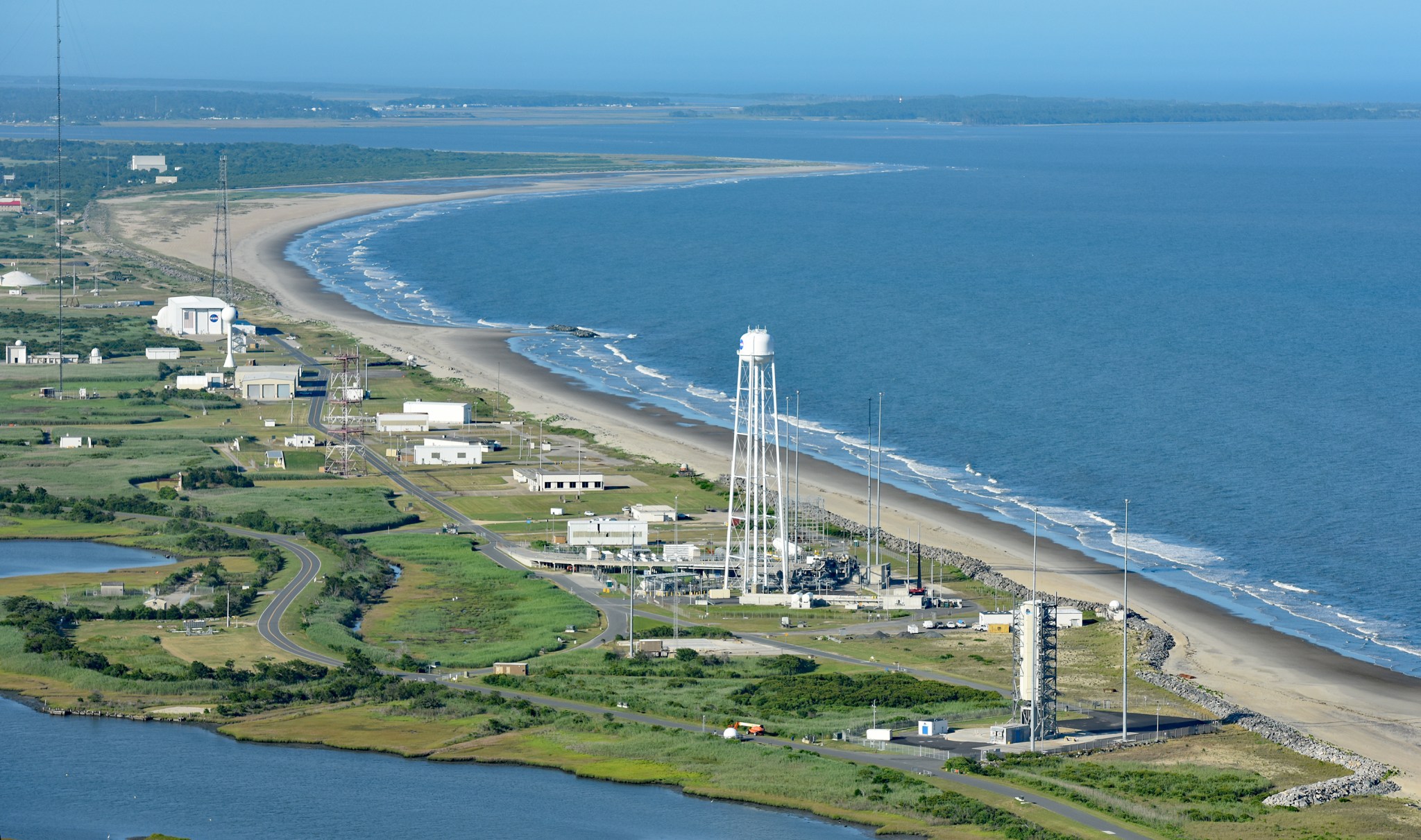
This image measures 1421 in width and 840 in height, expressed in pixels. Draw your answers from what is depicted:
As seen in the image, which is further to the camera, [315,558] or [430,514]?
[430,514]

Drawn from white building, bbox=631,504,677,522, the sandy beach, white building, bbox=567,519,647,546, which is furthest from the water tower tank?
the sandy beach

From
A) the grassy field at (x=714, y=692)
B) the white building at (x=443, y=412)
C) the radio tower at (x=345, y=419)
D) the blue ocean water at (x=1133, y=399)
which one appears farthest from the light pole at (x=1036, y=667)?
the white building at (x=443, y=412)

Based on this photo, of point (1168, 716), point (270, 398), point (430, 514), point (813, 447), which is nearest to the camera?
point (1168, 716)

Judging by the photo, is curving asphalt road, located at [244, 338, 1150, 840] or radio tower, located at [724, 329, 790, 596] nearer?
curving asphalt road, located at [244, 338, 1150, 840]

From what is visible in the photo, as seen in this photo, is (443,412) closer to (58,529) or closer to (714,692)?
(58,529)

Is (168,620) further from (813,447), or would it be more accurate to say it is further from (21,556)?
(813,447)

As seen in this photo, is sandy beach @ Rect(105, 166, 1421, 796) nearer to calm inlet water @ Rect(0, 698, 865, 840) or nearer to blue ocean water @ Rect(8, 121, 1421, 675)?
blue ocean water @ Rect(8, 121, 1421, 675)

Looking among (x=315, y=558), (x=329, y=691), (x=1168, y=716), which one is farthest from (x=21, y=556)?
(x=1168, y=716)
